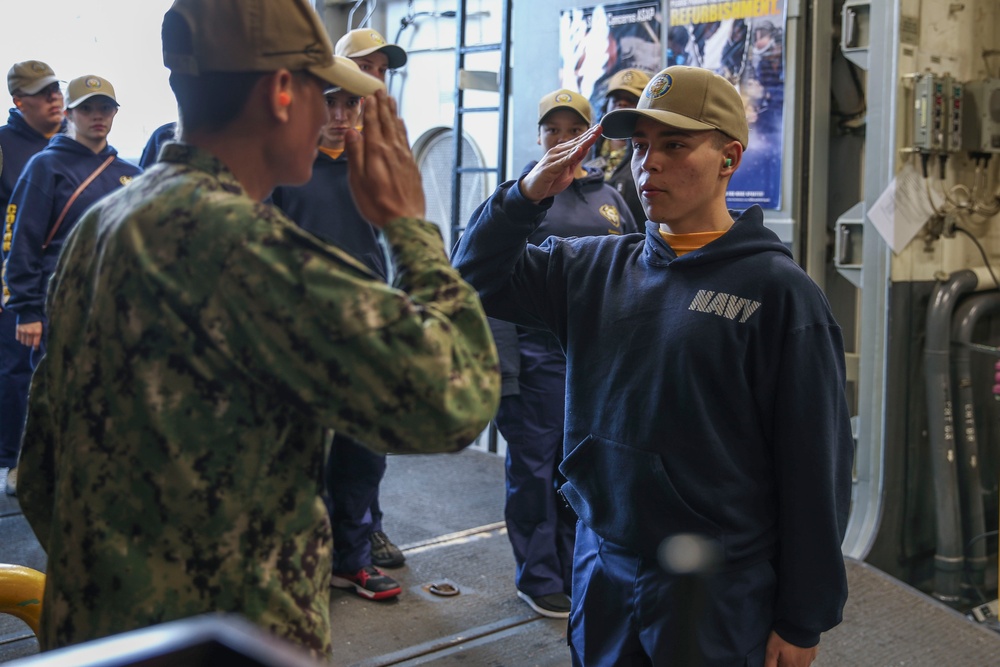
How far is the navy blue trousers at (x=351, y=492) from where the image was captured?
3842mm

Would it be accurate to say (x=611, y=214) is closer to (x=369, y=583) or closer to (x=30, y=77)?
(x=369, y=583)

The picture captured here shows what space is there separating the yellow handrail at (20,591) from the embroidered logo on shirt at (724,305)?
4.28ft

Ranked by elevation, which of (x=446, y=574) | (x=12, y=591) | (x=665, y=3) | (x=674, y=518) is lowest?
(x=446, y=574)

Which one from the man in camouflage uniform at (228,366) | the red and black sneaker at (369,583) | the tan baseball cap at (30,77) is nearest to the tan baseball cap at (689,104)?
the man in camouflage uniform at (228,366)

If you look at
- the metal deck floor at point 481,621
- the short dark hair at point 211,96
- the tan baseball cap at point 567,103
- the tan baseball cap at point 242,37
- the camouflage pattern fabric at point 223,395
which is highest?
the tan baseball cap at point 567,103

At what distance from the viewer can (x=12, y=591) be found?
191 cm

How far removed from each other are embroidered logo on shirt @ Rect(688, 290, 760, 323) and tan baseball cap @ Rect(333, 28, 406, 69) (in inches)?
89.6

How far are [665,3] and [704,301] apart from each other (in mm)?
3866

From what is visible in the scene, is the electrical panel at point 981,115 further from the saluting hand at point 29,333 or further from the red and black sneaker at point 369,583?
the saluting hand at point 29,333

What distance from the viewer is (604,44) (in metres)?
5.78

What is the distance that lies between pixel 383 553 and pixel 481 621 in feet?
2.19

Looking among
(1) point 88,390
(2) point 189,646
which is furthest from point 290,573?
(2) point 189,646

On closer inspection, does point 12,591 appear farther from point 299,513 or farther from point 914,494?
point 914,494

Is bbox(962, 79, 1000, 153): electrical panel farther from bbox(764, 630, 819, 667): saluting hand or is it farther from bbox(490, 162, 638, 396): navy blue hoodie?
bbox(764, 630, 819, 667): saluting hand
